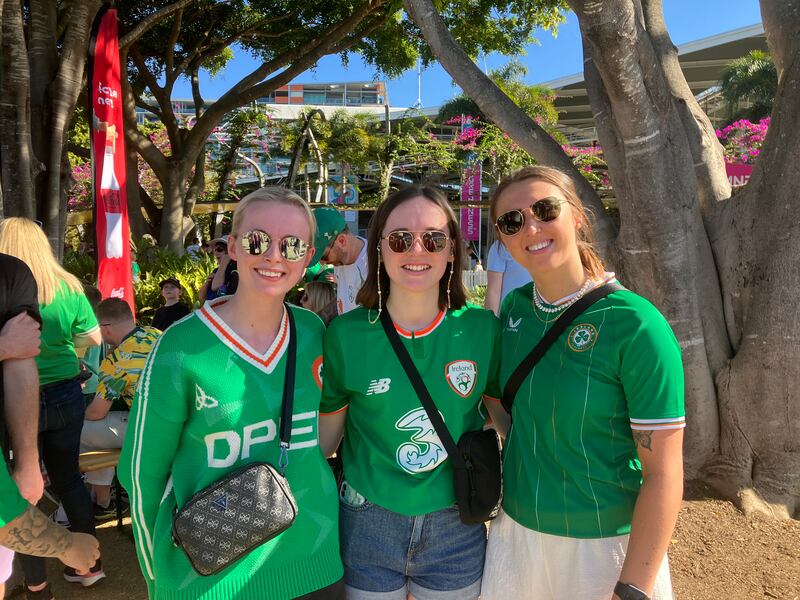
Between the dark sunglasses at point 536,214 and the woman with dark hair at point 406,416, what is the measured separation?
199 mm

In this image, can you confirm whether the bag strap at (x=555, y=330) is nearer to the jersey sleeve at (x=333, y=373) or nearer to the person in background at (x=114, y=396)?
the jersey sleeve at (x=333, y=373)

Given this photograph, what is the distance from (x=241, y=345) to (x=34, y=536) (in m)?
0.87

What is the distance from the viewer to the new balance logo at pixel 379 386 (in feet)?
5.97

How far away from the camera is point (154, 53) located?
14.5 m

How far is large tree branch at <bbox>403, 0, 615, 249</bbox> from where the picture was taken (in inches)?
175

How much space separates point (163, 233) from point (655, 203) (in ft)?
40.7

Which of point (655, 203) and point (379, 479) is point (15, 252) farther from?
point (655, 203)

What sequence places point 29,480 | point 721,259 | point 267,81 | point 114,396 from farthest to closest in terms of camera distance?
point 267,81, point 721,259, point 114,396, point 29,480

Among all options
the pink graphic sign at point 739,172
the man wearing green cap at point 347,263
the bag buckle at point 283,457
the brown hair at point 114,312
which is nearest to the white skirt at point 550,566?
the bag buckle at point 283,457

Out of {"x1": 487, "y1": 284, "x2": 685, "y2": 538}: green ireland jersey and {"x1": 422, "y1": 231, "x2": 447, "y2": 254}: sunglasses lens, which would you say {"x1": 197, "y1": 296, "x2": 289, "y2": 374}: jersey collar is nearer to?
{"x1": 422, "y1": 231, "x2": 447, "y2": 254}: sunglasses lens

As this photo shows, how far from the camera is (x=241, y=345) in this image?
167 centimetres

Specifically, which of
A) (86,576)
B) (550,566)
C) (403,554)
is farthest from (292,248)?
(86,576)

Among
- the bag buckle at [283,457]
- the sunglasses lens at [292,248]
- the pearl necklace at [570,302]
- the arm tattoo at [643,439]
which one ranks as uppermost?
the sunglasses lens at [292,248]

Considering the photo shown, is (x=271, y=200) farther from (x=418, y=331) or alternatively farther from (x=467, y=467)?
(x=467, y=467)
